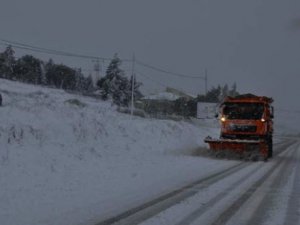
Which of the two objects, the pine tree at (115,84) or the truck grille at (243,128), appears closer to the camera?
the truck grille at (243,128)

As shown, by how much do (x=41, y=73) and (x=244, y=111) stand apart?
10069 centimetres

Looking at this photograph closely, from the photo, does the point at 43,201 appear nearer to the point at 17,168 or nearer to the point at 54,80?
the point at 17,168

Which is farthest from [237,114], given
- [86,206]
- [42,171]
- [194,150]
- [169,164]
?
[86,206]

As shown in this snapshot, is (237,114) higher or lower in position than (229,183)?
higher

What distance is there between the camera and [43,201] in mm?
10883

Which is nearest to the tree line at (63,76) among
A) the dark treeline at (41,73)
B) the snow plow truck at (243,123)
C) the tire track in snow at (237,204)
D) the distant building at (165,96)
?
the dark treeline at (41,73)

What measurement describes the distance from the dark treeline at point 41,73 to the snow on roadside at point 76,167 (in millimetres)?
86974

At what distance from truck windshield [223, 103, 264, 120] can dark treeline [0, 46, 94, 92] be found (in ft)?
275

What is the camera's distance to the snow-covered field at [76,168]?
10.3 m

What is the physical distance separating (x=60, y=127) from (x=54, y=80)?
118942 mm

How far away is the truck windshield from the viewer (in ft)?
90.9

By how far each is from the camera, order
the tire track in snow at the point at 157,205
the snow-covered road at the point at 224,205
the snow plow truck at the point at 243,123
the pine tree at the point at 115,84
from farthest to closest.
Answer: the pine tree at the point at 115,84, the snow plow truck at the point at 243,123, the snow-covered road at the point at 224,205, the tire track in snow at the point at 157,205

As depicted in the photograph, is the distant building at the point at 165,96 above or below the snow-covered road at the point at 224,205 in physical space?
above

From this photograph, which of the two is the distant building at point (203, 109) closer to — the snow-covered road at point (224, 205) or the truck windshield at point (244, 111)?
the truck windshield at point (244, 111)
